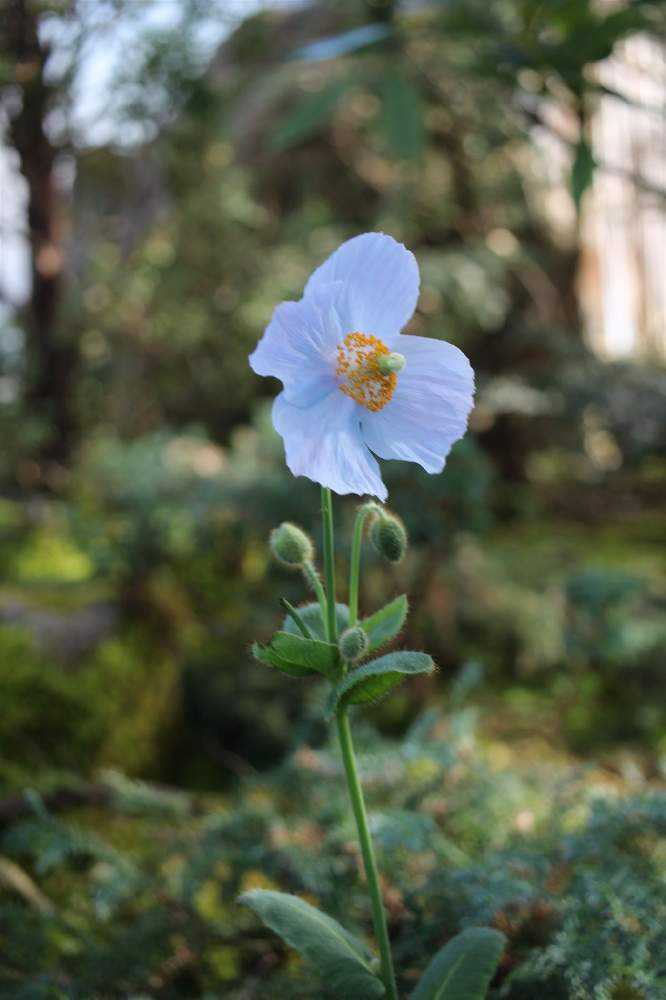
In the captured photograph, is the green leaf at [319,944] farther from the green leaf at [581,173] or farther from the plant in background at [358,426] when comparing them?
the green leaf at [581,173]

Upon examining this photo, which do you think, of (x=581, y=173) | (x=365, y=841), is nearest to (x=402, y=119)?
(x=581, y=173)

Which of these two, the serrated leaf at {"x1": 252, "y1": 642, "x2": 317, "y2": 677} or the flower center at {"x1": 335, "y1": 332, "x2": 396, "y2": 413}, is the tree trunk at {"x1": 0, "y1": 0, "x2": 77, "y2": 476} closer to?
the flower center at {"x1": 335, "y1": 332, "x2": 396, "y2": 413}

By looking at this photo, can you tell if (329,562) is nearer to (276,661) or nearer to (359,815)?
(276,661)

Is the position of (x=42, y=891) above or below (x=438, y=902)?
below

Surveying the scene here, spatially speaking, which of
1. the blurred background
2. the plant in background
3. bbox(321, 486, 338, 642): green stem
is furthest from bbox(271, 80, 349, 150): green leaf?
bbox(321, 486, 338, 642): green stem

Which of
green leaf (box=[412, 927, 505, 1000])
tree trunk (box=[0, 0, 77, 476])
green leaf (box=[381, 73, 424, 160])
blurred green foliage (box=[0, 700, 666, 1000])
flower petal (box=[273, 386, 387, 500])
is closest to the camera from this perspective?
flower petal (box=[273, 386, 387, 500])

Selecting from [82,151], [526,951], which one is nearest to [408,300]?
[526,951]

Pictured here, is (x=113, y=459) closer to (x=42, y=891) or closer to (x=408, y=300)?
(x=42, y=891)
